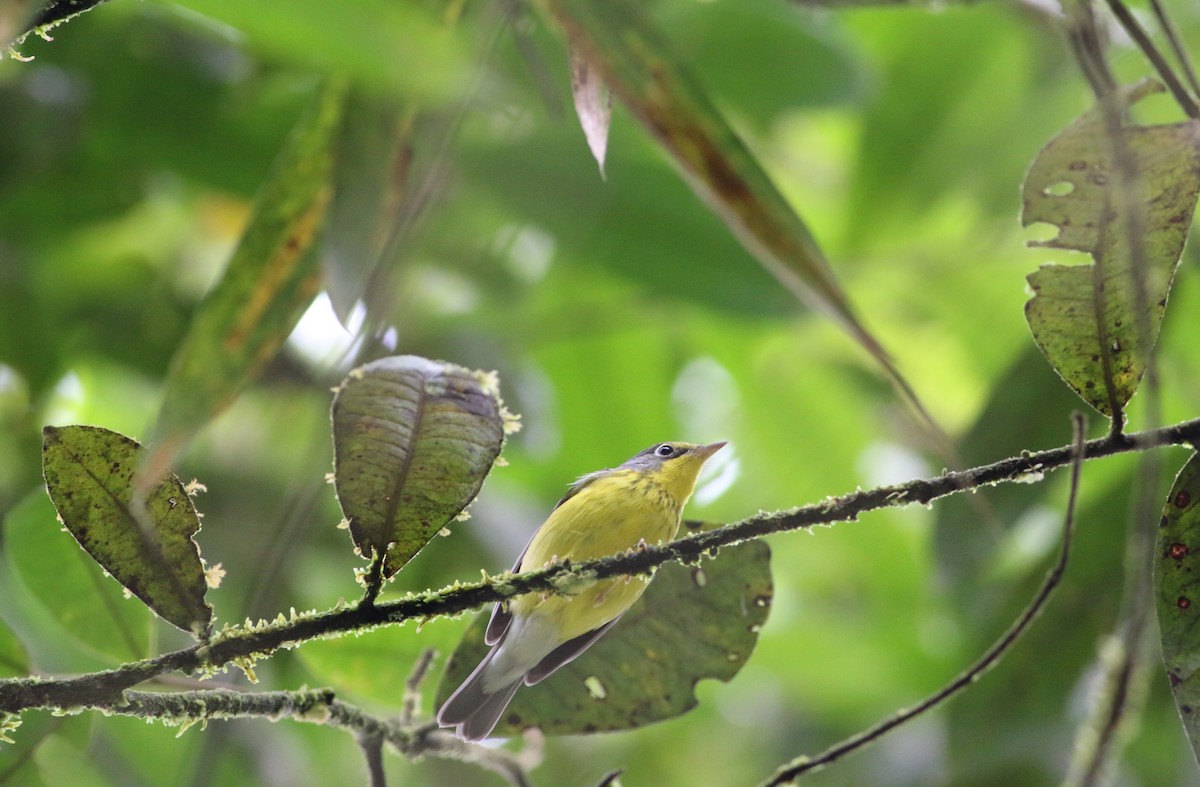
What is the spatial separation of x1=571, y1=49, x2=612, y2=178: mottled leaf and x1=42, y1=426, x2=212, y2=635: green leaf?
0.40 meters

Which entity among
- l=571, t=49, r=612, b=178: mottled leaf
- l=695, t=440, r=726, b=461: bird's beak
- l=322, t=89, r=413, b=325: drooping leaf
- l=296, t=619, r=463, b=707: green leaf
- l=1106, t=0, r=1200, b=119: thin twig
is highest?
l=322, t=89, r=413, b=325: drooping leaf

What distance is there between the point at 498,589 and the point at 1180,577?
1.57ft

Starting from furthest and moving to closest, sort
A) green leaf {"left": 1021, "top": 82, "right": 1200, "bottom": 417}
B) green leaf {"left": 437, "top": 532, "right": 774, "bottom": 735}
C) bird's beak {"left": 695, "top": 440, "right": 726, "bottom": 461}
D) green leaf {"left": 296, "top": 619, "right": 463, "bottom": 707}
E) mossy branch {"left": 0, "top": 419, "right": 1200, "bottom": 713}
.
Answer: bird's beak {"left": 695, "top": 440, "right": 726, "bottom": 461} → green leaf {"left": 296, "top": 619, "right": 463, "bottom": 707} → green leaf {"left": 437, "top": 532, "right": 774, "bottom": 735} → green leaf {"left": 1021, "top": 82, "right": 1200, "bottom": 417} → mossy branch {"left": 0, "top": 419, "right": 1200, "bottom": 713}

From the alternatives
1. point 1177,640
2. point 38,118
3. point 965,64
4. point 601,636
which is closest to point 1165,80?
point 1177,640

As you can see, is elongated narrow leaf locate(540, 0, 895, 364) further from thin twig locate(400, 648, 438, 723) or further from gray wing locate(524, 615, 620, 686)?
thin twig locate(400, 648, 438, 723)

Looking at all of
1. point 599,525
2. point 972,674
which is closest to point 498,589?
point 972,674

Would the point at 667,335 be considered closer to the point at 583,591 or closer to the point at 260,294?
the point at 260,294

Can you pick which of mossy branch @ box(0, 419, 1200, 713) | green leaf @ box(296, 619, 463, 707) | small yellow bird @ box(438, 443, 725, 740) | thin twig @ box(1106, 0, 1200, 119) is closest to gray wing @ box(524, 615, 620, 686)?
small yellow bird @ box(438, 443, 725, 740)

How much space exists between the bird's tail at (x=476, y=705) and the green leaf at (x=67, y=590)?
0.96 ft

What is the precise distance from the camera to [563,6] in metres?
1.02

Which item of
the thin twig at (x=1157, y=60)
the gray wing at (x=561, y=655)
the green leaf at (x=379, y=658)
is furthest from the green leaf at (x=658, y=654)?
the thin twig at (x=1157, y=60)

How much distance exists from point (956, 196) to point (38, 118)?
1857mm

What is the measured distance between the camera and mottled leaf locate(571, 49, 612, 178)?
0.90 metres

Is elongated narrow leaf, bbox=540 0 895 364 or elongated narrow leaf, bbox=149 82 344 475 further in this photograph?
elongated narrow leaf, bbox=149 82 344 475
